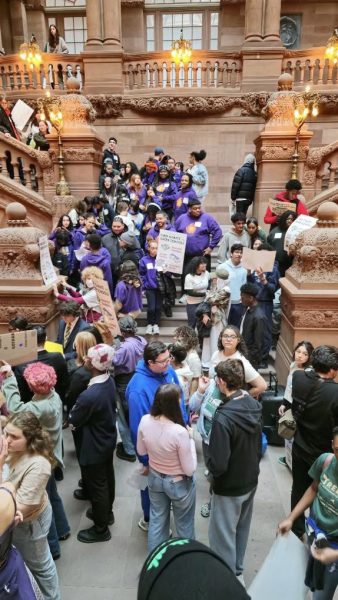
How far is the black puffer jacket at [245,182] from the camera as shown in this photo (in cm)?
905

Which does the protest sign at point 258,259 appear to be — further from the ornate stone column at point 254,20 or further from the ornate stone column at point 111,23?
the ornate stone column at point 111,23

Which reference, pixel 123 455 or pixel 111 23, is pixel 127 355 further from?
pixel 111 23

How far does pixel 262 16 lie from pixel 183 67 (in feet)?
9.22

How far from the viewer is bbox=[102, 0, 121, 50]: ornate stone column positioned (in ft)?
44.5

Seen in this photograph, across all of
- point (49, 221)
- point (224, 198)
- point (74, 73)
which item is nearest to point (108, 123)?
point (74, 73)

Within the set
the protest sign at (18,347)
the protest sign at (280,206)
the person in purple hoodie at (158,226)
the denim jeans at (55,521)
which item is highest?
the protest sign at (280,206)

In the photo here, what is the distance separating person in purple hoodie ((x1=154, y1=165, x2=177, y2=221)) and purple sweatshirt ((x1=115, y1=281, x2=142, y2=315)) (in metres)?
3.50

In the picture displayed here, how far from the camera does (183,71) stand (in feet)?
45.8

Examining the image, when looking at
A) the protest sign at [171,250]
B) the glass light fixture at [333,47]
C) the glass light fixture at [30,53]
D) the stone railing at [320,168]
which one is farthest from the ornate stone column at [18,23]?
the protest sign at [171,250]

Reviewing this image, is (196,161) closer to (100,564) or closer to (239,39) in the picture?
(100,564)

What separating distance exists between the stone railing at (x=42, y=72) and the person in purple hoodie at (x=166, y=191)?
281 inches

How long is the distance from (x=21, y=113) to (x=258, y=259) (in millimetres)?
7609

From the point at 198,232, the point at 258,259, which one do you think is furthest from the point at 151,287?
the point at 258,259

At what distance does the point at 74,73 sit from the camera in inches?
559
